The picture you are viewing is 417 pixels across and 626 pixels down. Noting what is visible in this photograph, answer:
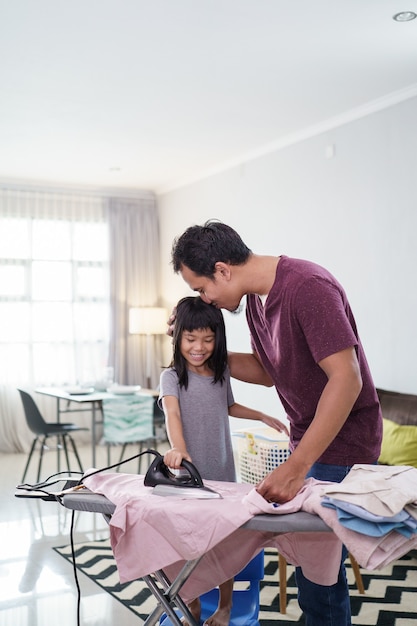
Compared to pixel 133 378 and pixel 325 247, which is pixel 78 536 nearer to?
pixel 325 247

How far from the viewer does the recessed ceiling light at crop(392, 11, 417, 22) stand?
11.7ft

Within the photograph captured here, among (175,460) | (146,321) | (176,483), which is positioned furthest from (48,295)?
(176,483)

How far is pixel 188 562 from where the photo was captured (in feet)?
5.76

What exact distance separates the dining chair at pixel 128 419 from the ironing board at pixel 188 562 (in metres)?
3.47

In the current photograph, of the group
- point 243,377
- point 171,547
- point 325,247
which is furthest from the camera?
point 325,247

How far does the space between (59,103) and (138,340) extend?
339cm

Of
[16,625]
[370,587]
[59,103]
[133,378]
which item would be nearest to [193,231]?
[16,625]

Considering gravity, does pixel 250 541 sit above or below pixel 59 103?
below

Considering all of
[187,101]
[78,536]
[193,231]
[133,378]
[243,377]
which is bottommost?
[78,536]

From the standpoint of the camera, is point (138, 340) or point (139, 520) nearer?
point (139, 520)

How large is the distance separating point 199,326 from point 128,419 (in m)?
3.06

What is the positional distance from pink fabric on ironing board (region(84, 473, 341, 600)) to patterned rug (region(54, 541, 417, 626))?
1213mm

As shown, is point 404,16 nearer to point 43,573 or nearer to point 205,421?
point 205,421

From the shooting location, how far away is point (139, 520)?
1762 millimetres
